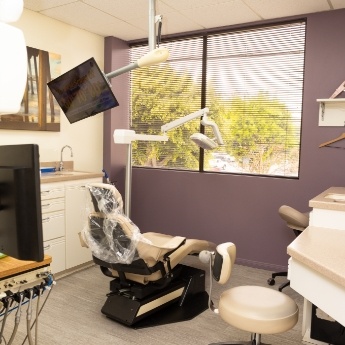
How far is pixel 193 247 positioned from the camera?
295 centimetres

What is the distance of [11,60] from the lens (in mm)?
1116

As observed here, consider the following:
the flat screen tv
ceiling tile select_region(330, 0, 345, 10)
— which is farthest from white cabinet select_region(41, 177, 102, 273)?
ceiling tile select_region(330, 0, 345, 10)

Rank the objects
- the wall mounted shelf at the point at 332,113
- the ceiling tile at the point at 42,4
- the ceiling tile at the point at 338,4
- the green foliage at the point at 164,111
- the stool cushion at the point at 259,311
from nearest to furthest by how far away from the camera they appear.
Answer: the stool cushion at the point at 259,311 → the ceiling tile at the point at 338,4 → the ceiling tile at the point at 42,4 → the wall mounted shelf at the point at 332,113 → the green foliage at the point at 164,111

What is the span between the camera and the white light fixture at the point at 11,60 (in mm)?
1099

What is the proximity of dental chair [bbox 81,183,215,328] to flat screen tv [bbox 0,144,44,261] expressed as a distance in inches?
54.2

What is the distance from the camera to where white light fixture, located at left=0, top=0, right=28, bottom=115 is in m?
1.10

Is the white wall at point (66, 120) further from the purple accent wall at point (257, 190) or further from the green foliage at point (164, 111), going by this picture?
the green foliage at point (164, 111)

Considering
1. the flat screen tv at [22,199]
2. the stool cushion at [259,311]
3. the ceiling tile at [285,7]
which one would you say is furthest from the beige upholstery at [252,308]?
the ceiling tile at [285,7]

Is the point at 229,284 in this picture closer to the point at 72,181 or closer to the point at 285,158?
the point at 285,158

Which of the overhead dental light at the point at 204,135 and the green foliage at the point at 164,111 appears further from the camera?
the green foliage at the point at 164,111

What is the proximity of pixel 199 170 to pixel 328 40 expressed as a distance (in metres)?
1.82

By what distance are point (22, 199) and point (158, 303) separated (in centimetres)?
191

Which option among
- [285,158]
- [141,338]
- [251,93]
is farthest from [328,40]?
[141,338]

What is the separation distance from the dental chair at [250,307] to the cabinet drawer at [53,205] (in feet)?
5.80
